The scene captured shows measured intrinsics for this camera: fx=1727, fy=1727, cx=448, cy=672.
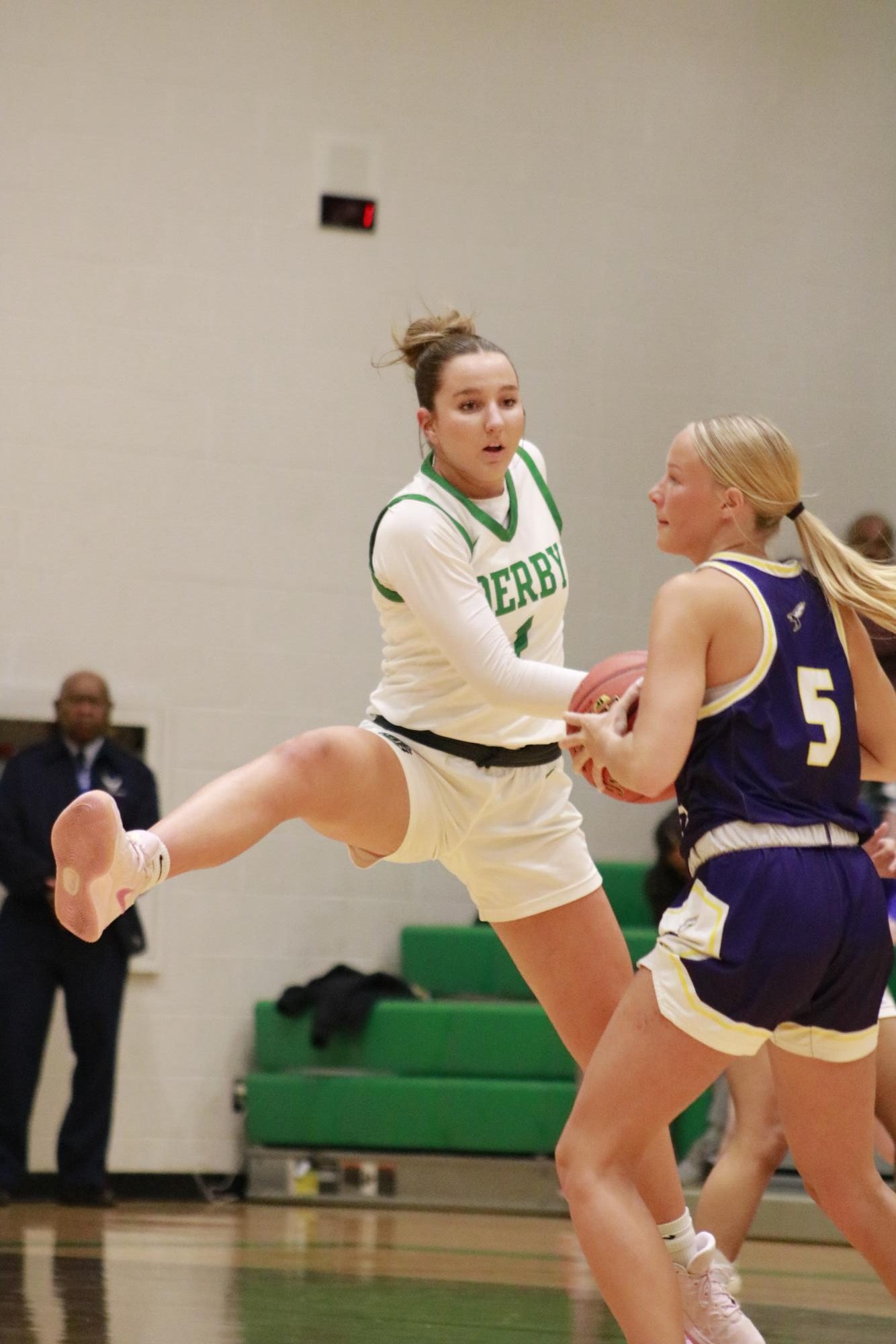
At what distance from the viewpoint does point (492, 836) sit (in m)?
3.28

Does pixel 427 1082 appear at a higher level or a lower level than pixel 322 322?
lower

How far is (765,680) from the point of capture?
2.48 m

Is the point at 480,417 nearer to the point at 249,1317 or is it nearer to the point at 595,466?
the point at 249,1317

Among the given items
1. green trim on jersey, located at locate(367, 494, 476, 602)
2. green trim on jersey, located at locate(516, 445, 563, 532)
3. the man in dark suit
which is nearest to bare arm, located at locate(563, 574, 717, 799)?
green trim on jersey, located at locate(367, 494, 476, 602)

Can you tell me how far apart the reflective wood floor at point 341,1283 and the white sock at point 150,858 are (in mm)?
996

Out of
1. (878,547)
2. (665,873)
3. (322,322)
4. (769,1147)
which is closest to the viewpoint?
(769,1147)

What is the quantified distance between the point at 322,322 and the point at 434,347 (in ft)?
14.7

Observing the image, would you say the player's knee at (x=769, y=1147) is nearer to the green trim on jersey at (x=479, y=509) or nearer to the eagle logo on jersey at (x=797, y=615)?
the green trim on jersey at (x=479, y=509)

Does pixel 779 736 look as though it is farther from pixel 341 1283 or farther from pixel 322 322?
pixel 322 322

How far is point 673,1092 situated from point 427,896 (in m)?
5.44

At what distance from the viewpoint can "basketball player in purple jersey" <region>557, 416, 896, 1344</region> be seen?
2418 millimetres

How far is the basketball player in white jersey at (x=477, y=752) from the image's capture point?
296 centimetres

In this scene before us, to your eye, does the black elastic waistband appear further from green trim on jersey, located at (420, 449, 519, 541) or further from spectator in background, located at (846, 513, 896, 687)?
spectator in background, located at (846, 513, 896, 687)

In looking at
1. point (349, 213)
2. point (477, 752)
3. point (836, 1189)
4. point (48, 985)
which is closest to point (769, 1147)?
point (477, 752)
